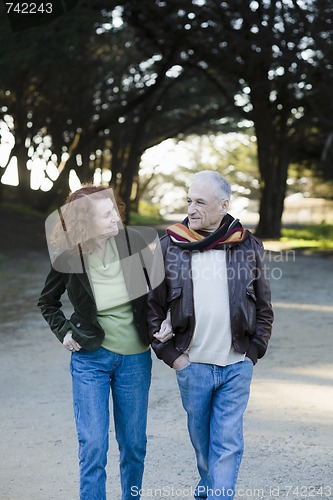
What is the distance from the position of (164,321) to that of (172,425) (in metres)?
2.53

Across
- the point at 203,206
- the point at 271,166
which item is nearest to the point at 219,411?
the point at 203,206

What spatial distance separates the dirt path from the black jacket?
1236 millimetres

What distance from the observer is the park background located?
5.33 meters

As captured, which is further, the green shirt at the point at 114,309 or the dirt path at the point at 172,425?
the dirt path at the point at 172,425

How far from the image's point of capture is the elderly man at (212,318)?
361cm

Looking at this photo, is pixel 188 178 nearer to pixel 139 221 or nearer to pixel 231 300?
pixel 231 300

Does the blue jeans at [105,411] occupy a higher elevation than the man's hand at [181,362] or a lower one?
lower

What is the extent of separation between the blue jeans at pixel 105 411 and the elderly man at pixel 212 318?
0.23 meters

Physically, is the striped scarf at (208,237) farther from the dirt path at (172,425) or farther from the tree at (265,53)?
the tree at (265,53)

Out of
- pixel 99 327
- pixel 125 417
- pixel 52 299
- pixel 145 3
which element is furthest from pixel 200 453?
pixel 145 3

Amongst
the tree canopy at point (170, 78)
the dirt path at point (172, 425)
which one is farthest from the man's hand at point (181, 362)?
the tree canopy at point (170, 78)

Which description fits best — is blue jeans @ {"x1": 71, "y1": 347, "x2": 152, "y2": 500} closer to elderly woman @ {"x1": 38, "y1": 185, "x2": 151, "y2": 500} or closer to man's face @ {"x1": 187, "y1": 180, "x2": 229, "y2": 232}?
elderly woman @ {"x1": 38, "y1": 185, "x2": 151, "y2": 500}

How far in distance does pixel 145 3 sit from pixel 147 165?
46.5 m

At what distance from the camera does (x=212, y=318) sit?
3617 millimetres
